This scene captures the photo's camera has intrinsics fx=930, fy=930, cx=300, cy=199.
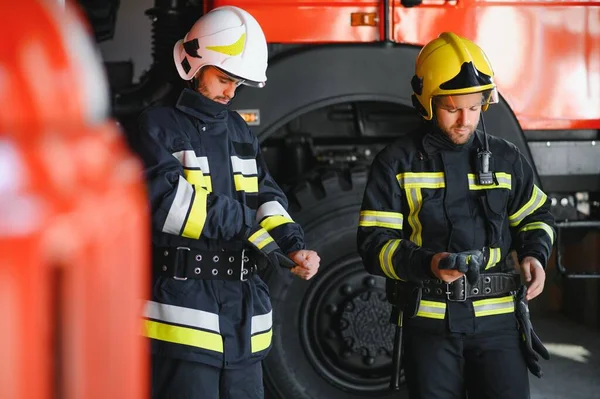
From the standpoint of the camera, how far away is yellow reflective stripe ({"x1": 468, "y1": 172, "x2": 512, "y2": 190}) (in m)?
2.81

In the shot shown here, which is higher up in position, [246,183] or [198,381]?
[246,183]

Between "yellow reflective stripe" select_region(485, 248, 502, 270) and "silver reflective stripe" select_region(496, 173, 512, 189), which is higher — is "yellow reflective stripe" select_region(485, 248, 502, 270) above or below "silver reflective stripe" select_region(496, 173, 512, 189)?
below

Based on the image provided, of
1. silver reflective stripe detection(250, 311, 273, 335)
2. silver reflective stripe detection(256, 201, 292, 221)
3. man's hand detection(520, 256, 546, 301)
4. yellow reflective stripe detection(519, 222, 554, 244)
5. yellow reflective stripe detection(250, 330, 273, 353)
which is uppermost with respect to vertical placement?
silver reflective stripe detection(256, 201, 292, 221)

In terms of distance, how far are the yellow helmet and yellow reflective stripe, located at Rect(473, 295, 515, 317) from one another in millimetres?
585

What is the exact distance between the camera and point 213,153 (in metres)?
2.72

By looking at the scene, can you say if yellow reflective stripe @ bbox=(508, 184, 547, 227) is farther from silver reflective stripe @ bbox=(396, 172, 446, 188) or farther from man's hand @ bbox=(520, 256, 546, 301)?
silver reflective stripe @ bbox=(396, 172, 446, 188)

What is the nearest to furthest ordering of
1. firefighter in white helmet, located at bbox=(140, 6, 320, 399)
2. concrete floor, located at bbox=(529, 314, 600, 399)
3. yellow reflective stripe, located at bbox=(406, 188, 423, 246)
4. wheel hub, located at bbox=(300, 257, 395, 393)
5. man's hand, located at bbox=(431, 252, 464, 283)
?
man's hand, located at bbox=(431, 252, 464, 283) < firefighter in white helmet, located at bbox=(140, 6, 320, 399) < yellow reflective stripe, located at bbox=(406, 188, 423, 246) < wheel hub, located at bbox=(300, 257, 395, 393) < concrete floor, located at bbox=(529, 314, 600, 399)

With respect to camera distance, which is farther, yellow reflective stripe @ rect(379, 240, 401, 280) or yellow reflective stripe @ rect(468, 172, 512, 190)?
yellow reflective stripe @ rect(468, 172, 512, 190)

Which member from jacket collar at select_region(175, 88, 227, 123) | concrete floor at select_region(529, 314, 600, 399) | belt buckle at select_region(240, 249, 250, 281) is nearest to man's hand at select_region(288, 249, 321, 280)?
belt buckle at select_region(240, 249, 250, 281)

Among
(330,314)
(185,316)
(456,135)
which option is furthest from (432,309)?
(330,314)

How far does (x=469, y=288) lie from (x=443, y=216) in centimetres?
23

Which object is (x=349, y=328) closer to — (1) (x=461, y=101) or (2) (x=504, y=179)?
(2) (x=504, y=179)

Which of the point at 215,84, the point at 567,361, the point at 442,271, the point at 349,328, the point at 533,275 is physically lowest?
the point at 567,361

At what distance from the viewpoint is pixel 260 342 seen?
2760 mm
